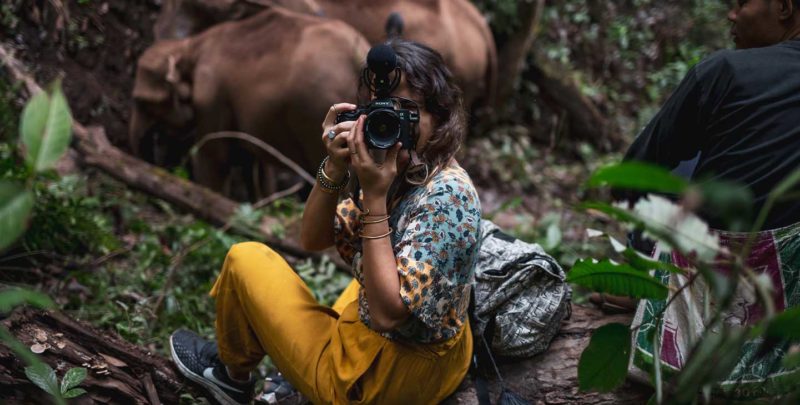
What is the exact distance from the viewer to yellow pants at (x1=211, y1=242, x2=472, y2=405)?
226 centimetres

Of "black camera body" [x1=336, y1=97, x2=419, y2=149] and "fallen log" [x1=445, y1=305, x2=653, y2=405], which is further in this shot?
"fallen log" [x1=445, y1=305, x2=653, y2=405]

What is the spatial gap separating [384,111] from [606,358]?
81 cm

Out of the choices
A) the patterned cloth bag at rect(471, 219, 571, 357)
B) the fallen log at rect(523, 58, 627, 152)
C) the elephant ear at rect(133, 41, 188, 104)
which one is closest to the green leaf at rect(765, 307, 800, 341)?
the patterned cloth bag at rect(471, 219, 571, 357)

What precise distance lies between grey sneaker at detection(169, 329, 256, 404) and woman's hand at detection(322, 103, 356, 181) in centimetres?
91

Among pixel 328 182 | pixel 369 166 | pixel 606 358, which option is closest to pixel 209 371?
pixel 328 182

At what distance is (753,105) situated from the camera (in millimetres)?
2303

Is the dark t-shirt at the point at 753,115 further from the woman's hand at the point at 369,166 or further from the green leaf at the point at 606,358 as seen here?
the woman's hand at the point at 369,166

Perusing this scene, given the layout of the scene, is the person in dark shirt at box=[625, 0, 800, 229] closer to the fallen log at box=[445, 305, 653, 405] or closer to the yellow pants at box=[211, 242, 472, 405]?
the fallen log at box=[445, 305, 653, 405]

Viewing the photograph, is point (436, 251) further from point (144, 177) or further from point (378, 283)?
point (144, 177)

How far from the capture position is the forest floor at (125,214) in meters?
3.75

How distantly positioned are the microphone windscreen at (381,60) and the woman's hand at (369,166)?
0.15m

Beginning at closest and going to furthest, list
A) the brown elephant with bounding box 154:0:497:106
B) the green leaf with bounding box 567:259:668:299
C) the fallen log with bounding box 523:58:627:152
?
the green leaf with bounding box 567:259:668:299
the brown elephant with bounding box 154:0:497:106
the fallen log with bounding box 523:58:627:152

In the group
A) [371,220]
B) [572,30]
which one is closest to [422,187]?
[371,220]

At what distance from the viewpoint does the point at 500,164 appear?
7.91 m
